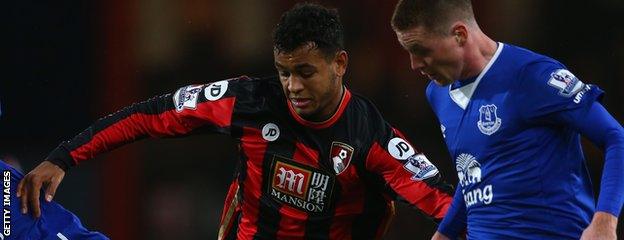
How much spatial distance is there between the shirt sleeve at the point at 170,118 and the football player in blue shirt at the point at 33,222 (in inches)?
15.7

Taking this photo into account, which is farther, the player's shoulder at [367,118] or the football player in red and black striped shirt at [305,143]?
the player's shoulder at [367,118]

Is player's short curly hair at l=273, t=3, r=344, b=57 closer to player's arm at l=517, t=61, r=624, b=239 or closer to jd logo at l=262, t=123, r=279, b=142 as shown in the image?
jd logo at l=262, t=123, r=279, b=142

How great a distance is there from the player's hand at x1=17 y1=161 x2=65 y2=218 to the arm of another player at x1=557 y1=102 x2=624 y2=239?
1812 mm

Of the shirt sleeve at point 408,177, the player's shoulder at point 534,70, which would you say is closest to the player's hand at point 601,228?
the player's shoulder at point 534,70

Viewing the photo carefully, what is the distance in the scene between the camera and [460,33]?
375cm

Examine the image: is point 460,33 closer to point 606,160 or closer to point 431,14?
point 431,14

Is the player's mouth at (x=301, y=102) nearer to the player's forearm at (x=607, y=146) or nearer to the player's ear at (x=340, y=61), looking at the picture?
the player's ear at (x=340, y=61)

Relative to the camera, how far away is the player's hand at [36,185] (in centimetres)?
409

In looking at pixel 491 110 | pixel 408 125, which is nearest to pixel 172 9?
pixel 408 125

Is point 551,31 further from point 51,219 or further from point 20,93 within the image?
point 51,219

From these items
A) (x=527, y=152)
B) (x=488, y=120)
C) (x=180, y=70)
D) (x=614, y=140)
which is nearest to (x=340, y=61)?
(x=488, y=120)

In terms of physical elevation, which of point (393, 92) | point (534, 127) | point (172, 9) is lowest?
point (393, 92)

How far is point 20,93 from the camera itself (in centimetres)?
813

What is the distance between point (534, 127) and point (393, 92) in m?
4.45
